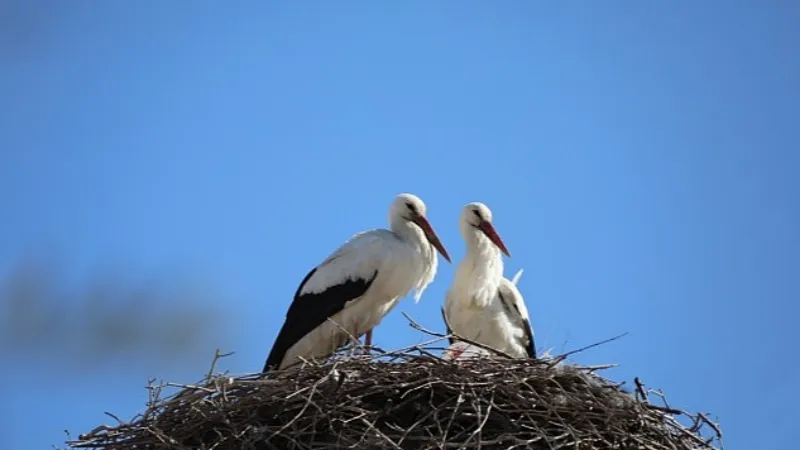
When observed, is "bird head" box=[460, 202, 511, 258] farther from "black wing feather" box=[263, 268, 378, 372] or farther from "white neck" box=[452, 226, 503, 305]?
"black wing feather" box=[263, 268, 378, 372]

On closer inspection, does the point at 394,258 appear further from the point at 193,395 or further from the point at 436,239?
the point at 193,395

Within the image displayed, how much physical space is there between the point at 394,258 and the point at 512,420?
2.25m

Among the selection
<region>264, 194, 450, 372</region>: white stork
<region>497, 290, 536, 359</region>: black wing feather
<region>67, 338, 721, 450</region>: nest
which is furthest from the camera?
<region>497, 290, 536, 359</region>: black wing feather

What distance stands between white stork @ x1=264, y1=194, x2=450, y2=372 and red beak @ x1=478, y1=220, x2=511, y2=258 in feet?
1.87

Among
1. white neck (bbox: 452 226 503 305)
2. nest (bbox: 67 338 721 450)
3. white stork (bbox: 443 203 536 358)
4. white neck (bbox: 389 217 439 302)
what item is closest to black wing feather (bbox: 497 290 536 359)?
white stork (bbox: 443 203 536 358)

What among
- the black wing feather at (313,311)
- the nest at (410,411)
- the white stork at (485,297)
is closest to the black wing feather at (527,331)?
the white stork at (485,297)

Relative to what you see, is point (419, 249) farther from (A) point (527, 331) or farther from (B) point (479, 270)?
(A) point (527, 331)

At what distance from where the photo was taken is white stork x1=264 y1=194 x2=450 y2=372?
8.96 m

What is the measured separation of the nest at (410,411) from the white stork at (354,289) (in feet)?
5.91

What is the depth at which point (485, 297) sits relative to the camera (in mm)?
9477

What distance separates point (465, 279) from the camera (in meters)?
9.48

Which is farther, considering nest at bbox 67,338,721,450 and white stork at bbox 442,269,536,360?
white stork at bbox 442,269,536,360

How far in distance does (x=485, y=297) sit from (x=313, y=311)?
1031 mm

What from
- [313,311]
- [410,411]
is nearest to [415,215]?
[313,311]
